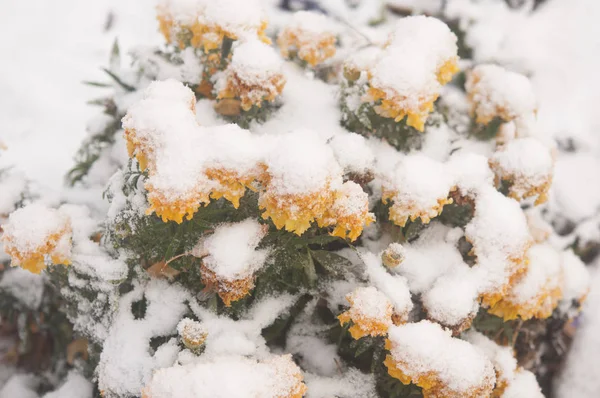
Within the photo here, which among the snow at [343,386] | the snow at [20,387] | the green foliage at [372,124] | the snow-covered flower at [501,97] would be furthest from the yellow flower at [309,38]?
the snow at [20,387]

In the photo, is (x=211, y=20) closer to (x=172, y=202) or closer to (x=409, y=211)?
(x=172, y=202)

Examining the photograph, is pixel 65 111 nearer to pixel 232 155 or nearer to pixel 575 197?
pixel 232 155

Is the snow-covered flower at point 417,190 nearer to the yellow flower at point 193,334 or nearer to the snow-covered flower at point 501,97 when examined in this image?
the snow-covered flower at point 501,97

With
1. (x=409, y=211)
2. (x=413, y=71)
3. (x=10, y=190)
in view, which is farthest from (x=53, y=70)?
(x=409, y=211)

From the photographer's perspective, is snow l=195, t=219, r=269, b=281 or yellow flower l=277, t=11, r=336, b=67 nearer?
snow l=195, t=219, r=269, b=281

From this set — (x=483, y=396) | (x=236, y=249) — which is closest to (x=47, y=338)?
(x=236, y=249)

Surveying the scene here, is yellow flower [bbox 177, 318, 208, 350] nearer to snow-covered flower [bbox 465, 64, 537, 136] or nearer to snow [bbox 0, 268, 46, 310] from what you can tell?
snow [bbox 0, 268, 46, 310]

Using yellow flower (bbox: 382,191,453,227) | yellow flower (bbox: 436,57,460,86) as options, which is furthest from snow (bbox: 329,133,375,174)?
yellow flower (bbox: 436,57,460,86)
